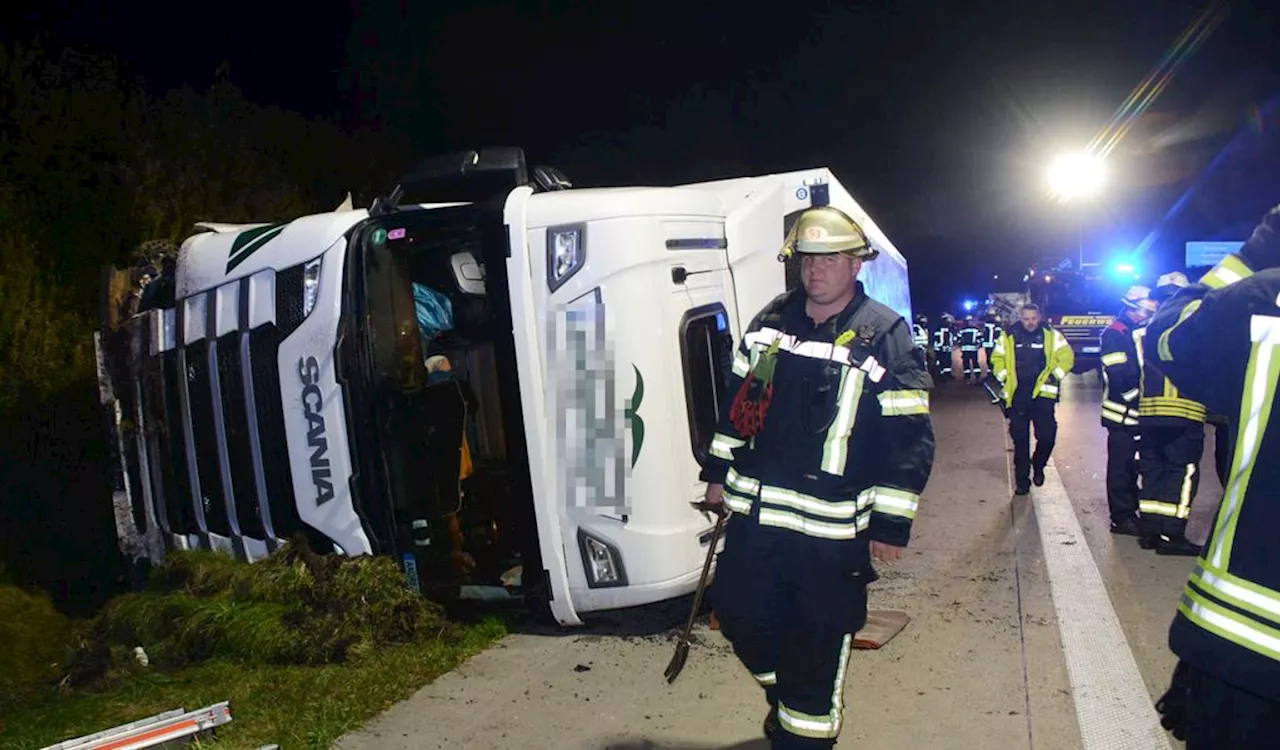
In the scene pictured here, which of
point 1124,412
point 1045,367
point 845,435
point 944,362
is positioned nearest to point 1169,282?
point 1124,412

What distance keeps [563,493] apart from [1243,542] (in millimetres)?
2804

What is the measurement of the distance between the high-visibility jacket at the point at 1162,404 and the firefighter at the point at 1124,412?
31 cm

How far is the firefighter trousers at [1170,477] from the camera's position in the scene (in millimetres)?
5922

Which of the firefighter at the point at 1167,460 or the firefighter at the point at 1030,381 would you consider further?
the firefighter at the point at 1030,381

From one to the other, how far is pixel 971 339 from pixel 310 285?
58.2 ft

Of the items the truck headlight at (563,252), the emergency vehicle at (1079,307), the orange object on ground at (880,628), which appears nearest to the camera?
the truck headlight at (563,252)

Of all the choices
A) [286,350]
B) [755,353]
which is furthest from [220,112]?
[755,353]

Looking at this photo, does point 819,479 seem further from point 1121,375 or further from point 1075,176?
point 1075,176

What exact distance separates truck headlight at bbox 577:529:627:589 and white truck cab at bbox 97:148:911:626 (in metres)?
0.01

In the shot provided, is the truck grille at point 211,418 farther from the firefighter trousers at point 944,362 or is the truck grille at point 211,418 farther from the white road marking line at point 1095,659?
the firefighter trousers at point 944,362

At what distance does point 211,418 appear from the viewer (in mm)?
4965

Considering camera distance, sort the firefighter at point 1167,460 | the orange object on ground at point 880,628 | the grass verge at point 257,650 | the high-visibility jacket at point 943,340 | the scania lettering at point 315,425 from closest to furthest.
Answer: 1. the grass verge at point 257,650
2. the orange object on ground at point 880,628
3. the scania lettering at point 315,425
4. the firefighter at point 1167,460
5. the high-visibility jacket at point 943,340

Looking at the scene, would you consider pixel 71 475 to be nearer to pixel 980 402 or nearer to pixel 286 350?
pixel 286 350

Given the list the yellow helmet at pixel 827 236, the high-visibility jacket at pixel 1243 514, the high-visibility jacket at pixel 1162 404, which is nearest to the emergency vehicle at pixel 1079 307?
the high-visibility jacket at pixel 1162 404
